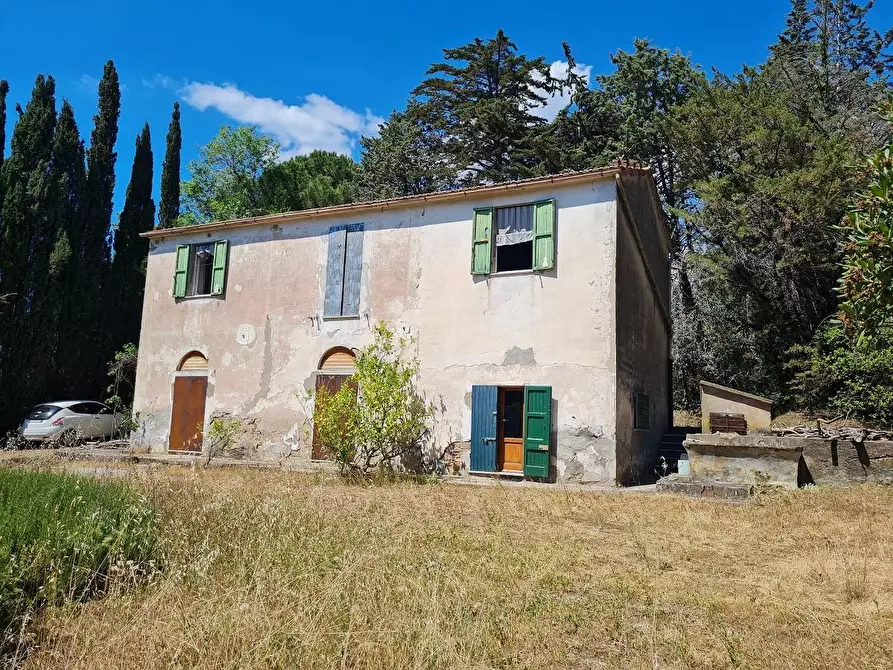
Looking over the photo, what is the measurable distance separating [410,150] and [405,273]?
14.1m

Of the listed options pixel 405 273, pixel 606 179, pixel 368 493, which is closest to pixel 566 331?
pixel 606 179

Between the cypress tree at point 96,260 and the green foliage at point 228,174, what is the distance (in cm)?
701

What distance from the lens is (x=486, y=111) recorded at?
23.2 m

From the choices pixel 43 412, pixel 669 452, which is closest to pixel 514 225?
pixel 669 452

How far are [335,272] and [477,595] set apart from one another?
10377 mm

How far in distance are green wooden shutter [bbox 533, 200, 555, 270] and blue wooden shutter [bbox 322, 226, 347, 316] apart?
4.38 metres

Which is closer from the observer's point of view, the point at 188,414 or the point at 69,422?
the point at 188,414

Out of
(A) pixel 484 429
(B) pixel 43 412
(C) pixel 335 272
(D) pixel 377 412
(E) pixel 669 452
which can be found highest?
(C) pixel 335 272

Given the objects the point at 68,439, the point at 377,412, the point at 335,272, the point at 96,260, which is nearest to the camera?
the point at 377,412

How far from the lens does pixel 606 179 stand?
37.6 ft

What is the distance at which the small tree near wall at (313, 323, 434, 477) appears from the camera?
11.3 metres

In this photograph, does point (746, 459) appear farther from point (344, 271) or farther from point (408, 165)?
point (408, 165)

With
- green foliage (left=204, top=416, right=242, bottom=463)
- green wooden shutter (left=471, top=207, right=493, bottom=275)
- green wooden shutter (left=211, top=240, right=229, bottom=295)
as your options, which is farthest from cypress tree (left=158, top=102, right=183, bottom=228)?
green wooden shutter (left=471, top=207, right=493, bottom=275)

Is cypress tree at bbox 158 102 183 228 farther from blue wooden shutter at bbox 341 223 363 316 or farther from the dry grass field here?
the dry grass field
